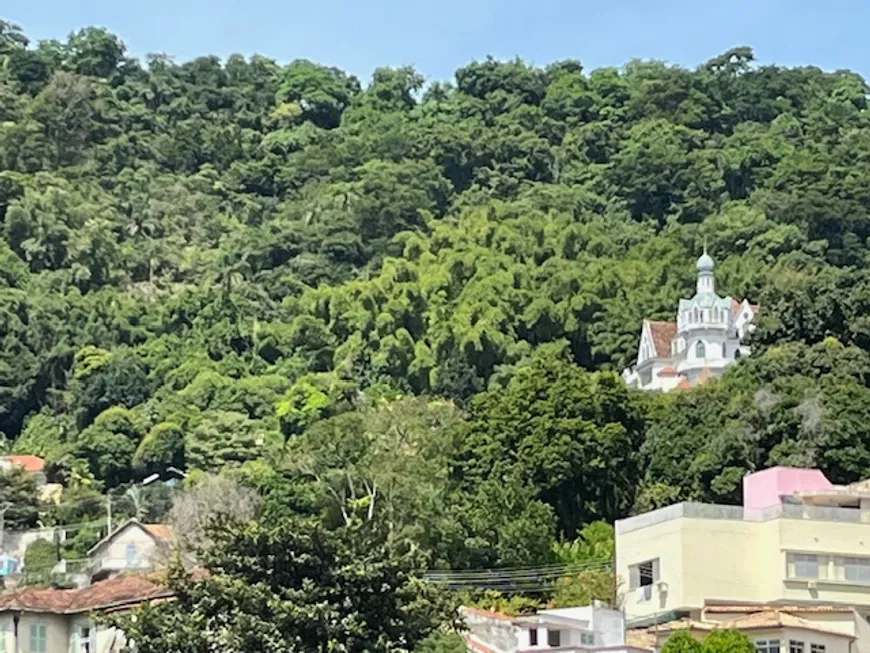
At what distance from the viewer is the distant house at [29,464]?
89.0 m

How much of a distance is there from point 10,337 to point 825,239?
143 feet

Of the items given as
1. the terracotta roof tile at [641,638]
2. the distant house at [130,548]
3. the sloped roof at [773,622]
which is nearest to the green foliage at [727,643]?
the sloped roof at [773,622]

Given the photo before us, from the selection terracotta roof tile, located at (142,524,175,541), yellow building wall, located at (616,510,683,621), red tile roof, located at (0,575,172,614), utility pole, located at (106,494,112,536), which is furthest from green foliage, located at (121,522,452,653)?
utility pole, located at (106,494,112,536)

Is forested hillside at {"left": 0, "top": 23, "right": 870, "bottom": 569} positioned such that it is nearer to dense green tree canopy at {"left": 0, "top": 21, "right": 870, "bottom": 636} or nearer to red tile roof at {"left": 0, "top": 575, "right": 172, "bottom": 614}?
dense green tree canopy at {"left": 0, "top": 21, "right": 870, "bottom": 636}

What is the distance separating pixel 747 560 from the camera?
159ft

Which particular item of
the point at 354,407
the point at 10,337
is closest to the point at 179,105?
the point at 10,337

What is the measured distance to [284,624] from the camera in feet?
129

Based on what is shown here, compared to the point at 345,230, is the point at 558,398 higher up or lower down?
lower down

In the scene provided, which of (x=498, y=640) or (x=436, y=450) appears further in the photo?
(x=436, y=450)

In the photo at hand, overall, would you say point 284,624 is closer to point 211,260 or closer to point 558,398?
point 558,398

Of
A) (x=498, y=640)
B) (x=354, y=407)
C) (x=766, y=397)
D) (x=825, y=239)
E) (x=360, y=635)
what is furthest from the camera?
(x=825, y=239)

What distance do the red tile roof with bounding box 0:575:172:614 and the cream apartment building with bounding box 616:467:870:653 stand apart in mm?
10477

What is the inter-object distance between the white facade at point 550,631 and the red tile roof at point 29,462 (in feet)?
157

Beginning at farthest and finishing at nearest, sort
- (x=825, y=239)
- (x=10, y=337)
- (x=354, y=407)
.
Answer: (x=825, y=239), (x=10, y=337), (x=354, y=407)
